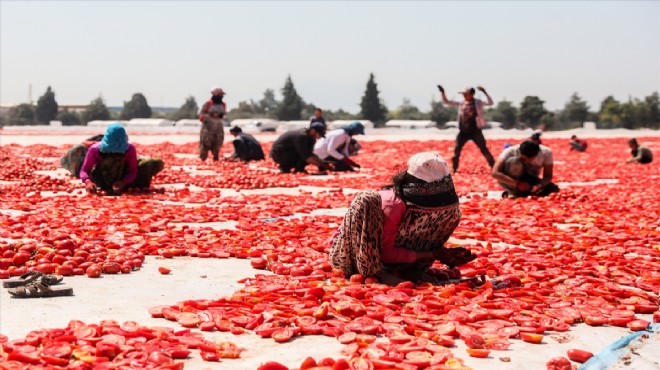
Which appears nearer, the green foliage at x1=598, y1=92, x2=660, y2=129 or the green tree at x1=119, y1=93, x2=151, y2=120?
the green foliage at x1=598, y1=92, x2=660, y2=129

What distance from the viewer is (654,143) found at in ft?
122

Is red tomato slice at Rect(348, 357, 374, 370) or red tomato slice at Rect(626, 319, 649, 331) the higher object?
red tomato slice at Rect(348, 357, 374, 370)

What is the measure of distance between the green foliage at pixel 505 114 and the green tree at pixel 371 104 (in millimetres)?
14143

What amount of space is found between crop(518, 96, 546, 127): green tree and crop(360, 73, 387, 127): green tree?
1702cm

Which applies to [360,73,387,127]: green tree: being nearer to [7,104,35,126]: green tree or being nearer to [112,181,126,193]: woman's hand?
[7,104,35,126]: green tree

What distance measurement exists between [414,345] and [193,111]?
4354 inches

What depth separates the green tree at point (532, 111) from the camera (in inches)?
3378

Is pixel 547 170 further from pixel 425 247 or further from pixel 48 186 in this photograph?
pixel 48 186

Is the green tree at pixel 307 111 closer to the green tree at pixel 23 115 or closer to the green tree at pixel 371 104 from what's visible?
the green tree at pixel 371 104

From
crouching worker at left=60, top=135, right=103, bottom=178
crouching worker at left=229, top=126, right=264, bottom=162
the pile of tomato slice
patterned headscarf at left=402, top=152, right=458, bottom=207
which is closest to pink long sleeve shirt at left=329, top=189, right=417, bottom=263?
patterned headscarf at left=402, top=152, right=458, bottom=207

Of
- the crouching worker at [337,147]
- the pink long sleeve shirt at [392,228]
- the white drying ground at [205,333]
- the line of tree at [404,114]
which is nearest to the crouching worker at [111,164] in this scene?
the white drying ground at [205,333]

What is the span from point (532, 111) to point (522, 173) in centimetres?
7618

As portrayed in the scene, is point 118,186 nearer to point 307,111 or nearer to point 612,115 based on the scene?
point 612,115

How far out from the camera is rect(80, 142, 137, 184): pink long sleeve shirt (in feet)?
40.2
